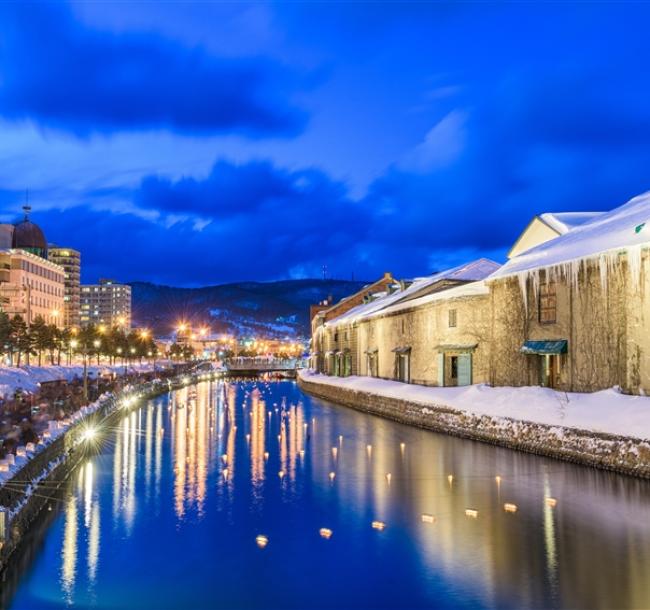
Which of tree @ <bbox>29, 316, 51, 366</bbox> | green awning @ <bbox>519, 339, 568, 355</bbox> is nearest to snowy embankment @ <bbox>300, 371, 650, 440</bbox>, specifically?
green awning @ <bbox>519, 339, 568, 355</bbox>

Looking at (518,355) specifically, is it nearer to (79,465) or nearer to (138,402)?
(79,465)

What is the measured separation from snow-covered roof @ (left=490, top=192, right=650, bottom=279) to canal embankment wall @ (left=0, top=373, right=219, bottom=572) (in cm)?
2211

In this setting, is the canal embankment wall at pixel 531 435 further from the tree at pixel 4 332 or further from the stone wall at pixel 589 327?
the tree at pixel 4 332

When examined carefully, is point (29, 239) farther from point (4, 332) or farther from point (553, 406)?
point (553, 406)

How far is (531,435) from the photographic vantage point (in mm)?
27484

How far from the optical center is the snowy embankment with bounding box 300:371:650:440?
75.9ft

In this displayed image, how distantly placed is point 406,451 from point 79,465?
13.7 metres

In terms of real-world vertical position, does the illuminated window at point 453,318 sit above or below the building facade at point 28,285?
below

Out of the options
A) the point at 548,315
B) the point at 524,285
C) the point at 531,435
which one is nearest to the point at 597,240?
the point at 548,315

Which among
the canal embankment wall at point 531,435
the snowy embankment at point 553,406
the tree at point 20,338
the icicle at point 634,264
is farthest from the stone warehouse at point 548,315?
the tree at point 20,338

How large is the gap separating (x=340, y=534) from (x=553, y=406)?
13.9 metres

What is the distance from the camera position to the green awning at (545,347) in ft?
102

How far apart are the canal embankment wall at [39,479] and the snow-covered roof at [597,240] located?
22.1 metres

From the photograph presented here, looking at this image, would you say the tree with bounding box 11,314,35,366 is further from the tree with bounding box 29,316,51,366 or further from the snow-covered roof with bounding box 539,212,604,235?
the snow-covered roof with bounding box 539,212,604,235
